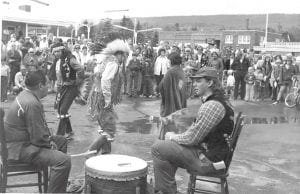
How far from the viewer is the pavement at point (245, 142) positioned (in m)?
6.03

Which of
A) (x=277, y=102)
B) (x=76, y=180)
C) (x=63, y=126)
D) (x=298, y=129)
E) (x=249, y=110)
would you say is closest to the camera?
(x=76, y=180)

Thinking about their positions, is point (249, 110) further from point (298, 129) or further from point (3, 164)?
point (3, 164)

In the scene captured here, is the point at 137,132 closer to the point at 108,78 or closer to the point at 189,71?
the point at 108,78

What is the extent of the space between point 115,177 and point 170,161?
82 cm

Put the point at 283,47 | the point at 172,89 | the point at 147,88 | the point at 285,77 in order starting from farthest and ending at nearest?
the point at 285,77
the point at 283,47
the point at 147,88
the point at 172,89

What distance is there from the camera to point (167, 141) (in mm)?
4680

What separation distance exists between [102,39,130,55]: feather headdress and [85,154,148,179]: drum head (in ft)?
7.86

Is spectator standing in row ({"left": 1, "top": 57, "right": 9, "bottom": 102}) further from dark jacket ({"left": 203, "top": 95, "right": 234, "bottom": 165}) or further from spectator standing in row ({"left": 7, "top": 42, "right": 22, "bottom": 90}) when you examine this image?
dark jacket ({"left": 203, "top": 95, "right": 234, "bottom": 165})

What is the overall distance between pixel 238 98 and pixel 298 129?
219 inches

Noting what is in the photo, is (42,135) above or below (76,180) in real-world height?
above

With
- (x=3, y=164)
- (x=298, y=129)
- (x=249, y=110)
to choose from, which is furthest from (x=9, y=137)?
(x=249, y=110)

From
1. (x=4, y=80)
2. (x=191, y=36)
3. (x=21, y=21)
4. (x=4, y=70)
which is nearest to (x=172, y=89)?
(x=4, y=80)

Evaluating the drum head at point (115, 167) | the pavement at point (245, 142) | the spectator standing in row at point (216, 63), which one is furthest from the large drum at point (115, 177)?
the spectator standing in row at point (216, 63)

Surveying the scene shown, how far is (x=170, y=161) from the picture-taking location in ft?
15.2
